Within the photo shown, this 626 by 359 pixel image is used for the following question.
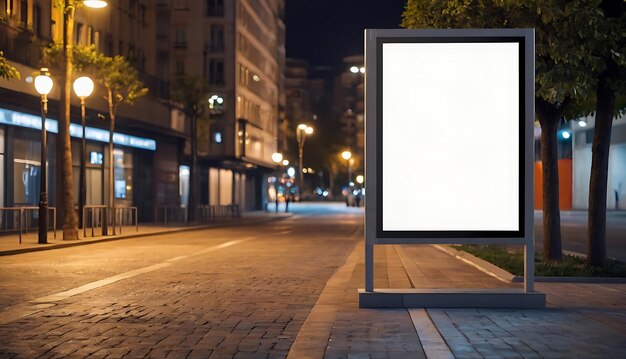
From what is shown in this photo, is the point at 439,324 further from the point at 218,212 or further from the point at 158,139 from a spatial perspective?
the point at 218,212

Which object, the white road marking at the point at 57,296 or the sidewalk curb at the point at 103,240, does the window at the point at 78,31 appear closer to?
the sidewalk curb at the point at 103,240

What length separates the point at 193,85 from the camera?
4469 cm

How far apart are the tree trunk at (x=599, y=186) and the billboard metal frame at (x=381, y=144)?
537cm

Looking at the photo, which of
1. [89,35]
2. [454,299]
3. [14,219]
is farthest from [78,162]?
[454,299]

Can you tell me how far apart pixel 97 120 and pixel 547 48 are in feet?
83.8

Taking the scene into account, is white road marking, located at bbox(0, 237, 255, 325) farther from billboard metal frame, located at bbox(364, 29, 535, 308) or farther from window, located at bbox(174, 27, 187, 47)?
window, located at bbox(174, 27, 187, 47)

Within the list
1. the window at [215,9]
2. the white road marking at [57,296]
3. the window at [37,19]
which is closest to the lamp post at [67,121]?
Answer: the window at [37,19]

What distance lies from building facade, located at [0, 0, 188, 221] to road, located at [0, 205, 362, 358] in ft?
35.7

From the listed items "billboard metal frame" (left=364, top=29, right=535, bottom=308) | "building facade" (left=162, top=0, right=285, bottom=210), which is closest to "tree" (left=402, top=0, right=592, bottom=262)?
"billboard metal frame" (left=364, top=29, right=535, bottom=308)

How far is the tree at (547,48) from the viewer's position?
14.3m

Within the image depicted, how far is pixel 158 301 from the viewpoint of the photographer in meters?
11.7

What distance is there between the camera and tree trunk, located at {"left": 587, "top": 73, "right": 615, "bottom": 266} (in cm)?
1569

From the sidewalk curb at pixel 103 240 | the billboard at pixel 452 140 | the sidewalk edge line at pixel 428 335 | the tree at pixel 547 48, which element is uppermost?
the tree at pixel 547 48

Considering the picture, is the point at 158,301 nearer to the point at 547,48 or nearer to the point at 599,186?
the point at 547,48
